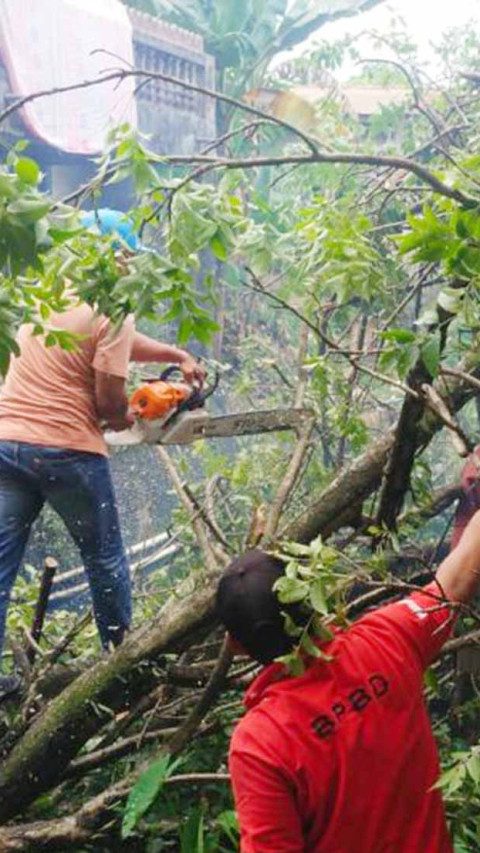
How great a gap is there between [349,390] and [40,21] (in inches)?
220

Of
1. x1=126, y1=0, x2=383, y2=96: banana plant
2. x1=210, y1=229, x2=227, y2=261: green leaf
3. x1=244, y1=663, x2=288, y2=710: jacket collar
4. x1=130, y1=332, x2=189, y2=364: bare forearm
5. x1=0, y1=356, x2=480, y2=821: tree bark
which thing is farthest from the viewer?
x1=126, y1=0, x2=383, y2=96: banana plant

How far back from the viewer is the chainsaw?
309 centimetres

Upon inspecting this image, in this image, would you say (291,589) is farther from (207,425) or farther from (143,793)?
(207,425)

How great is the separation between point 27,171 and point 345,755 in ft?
3.68

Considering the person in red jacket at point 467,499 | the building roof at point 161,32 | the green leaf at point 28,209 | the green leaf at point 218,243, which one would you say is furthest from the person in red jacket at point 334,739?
the building roof at point 161,32

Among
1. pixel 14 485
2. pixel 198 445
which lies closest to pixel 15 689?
pixel 14 485

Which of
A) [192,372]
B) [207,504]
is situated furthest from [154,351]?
[207,504]

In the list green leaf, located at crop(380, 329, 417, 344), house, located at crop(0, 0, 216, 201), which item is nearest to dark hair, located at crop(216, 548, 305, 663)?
green leaf, located at crop(380, 329, 417, 344)

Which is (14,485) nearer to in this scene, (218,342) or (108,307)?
(108,307)

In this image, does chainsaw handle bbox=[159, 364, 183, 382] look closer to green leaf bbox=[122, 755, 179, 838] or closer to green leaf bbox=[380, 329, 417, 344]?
green leaf bbox=[122, 755, 179, 838]

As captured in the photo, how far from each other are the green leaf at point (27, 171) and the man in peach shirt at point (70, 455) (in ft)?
4.66

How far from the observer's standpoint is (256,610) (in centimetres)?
160

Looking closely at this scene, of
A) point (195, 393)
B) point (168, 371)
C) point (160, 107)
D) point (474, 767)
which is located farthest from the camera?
point (160, 107)

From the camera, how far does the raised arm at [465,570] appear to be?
5.89 ft
